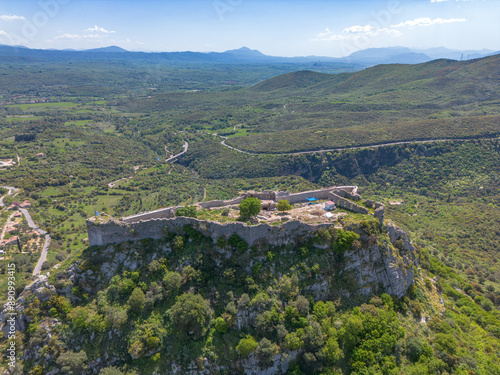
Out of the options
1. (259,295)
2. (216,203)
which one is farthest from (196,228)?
(259,295)

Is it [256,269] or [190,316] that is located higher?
[256,269]

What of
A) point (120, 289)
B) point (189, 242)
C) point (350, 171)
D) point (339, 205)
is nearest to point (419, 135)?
point (350, 171)

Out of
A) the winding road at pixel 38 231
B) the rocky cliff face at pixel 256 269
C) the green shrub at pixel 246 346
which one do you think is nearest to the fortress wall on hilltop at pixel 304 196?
the rocky cliff face at pixel 256 269

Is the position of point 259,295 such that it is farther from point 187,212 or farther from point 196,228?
point 187,212

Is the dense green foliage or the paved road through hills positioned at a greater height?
the dense green foliage

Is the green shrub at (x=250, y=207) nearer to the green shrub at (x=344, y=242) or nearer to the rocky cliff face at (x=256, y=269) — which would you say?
the rocky cliff face at (x=256, y=269)

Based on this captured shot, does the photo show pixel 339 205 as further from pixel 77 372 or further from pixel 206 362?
pixel 77 372

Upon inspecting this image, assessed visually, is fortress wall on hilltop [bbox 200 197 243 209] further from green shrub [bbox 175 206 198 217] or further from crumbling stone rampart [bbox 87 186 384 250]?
crumbling stone rampart [bbox 87 186 384 250]

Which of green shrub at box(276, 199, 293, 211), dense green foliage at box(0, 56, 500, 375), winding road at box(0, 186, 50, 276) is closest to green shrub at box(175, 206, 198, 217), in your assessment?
dense green foliage at box(0, 56, 500, 375)
